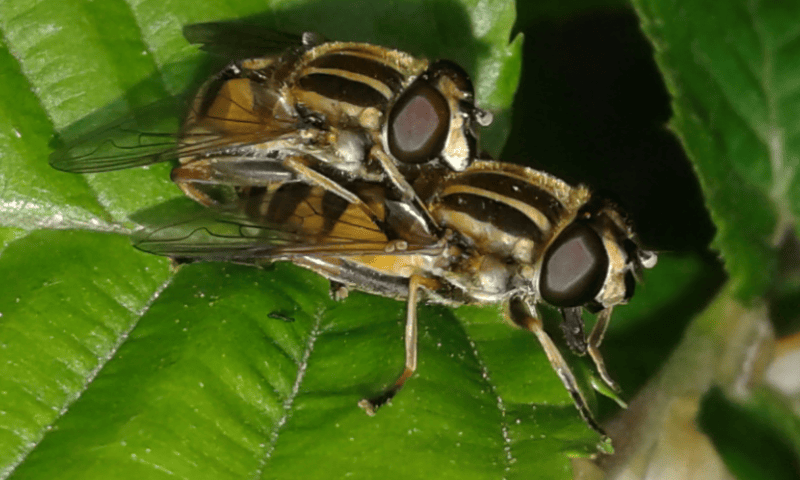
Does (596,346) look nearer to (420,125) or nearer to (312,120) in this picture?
(420,125)

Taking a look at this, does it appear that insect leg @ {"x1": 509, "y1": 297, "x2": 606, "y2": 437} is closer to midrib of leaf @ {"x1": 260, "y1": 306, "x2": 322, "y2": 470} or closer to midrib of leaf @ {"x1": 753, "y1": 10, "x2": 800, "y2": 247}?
midrib of leaf @ {"x1": 260, "y1": 306, "x2": 322, "y2": 470}

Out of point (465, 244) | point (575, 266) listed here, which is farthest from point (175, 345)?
point (575, 266)

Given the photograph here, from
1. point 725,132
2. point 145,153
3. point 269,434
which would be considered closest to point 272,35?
point 145,153

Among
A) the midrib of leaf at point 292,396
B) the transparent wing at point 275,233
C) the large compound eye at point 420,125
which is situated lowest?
the midrib of leaf at point 292,396

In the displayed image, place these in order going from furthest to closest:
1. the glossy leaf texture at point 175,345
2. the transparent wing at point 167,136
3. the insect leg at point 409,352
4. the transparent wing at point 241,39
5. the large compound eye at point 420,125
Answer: the transparent wing at point 241,39 < the large compound eye at point 420,125 < the transparent wing at point 167,136 < the insect leg at point 409,352 < the glossy leaf texture at point 175,345

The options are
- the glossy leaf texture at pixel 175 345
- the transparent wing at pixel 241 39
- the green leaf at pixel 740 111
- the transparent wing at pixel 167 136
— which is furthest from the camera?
the green leaf at pixel 740 111

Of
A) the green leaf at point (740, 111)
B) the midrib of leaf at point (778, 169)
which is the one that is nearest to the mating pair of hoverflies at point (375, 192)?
the green leaf at point (740, 111)

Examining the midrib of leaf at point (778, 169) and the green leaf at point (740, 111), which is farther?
the midrib of leaf at point (778, 169)

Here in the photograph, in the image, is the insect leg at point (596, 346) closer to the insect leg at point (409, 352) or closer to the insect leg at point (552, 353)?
the insect leg at point (552, 353)

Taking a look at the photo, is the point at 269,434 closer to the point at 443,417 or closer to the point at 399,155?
the point at 443,417
